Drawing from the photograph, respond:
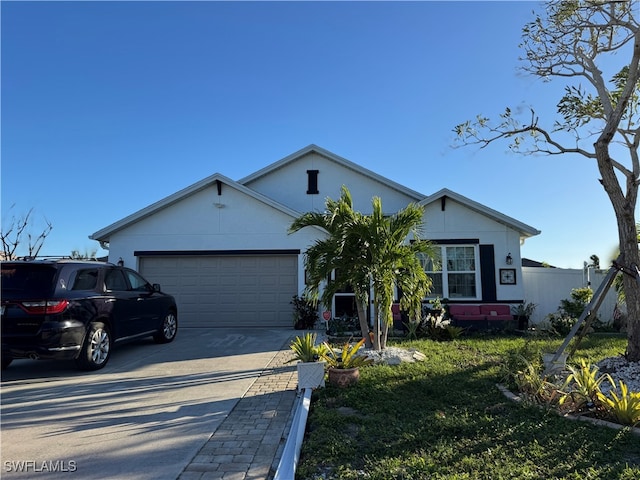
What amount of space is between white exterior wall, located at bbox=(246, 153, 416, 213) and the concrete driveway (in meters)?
8.01

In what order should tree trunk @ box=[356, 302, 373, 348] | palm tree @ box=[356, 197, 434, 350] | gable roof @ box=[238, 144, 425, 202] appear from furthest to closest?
gable roof @ box=[238, 144, 425, 202], tree trunk @ box=[356, 302, 373, 348], palm tree @ box=[356, 197, 434, 350]

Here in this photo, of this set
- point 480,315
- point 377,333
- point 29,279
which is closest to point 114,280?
point 29,279

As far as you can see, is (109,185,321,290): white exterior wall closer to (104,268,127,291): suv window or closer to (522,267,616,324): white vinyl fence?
(104,268,127,291): suv window

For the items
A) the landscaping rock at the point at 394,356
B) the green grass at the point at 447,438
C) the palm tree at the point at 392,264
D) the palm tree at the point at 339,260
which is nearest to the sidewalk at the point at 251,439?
the green grass at the point at 447,438

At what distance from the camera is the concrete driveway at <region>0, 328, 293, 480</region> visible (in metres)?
3.74

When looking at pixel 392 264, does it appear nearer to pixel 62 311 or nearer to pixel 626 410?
pixel 626 410

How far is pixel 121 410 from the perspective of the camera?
203 inches

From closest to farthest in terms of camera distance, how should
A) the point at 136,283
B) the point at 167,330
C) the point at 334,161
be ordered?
the point at 136,283 < the point at 167,330 < the point at 334,161

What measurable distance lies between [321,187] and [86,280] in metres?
10.0

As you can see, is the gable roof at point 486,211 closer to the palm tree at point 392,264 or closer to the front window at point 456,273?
the front window at point 456,273

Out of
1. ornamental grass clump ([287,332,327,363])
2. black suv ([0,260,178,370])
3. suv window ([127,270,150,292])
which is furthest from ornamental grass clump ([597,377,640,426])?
suv window ([127,270,150,292])

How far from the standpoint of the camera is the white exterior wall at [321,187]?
15852 millimetres

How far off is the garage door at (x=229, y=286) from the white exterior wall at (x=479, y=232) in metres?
4.61

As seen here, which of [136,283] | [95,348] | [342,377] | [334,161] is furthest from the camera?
[334,161]
